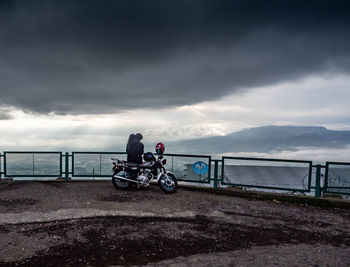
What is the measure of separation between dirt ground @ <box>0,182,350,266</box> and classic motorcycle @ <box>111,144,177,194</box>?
0.51m

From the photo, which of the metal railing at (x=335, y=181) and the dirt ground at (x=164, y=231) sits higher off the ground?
the metal railing at (x=335, y=181)

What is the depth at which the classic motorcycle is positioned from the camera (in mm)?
9672

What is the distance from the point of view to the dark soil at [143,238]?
14.5 ft

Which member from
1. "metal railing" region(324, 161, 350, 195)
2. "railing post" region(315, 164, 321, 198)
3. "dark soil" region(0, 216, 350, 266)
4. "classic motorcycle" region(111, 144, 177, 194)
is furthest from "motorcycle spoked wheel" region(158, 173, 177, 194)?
"metal railing" region(324, 161, 350, 195)

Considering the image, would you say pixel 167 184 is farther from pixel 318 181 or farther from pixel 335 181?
pixel 335 181

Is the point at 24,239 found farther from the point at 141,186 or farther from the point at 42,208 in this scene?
the point at 141,186

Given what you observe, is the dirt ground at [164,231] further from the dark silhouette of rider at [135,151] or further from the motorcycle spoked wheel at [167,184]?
the dark silhouette of rider at [135,151]

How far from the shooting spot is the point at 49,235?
5367 mm

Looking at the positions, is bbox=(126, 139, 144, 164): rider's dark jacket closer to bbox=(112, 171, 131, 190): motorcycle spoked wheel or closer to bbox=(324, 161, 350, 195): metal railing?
bbox=(112, 171, 131, 190): motorcycle spoked wheel

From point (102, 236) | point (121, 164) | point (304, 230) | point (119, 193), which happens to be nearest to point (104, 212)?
point (102, 236)

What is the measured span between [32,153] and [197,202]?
852cm

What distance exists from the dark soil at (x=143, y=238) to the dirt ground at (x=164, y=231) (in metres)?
0.02

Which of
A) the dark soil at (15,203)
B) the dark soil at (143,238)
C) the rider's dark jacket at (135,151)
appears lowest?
the dark soil at (15,203)

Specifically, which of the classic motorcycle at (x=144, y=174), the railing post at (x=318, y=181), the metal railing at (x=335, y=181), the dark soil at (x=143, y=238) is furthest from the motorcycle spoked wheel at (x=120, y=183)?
the metal railing at (x=335, y=181)
